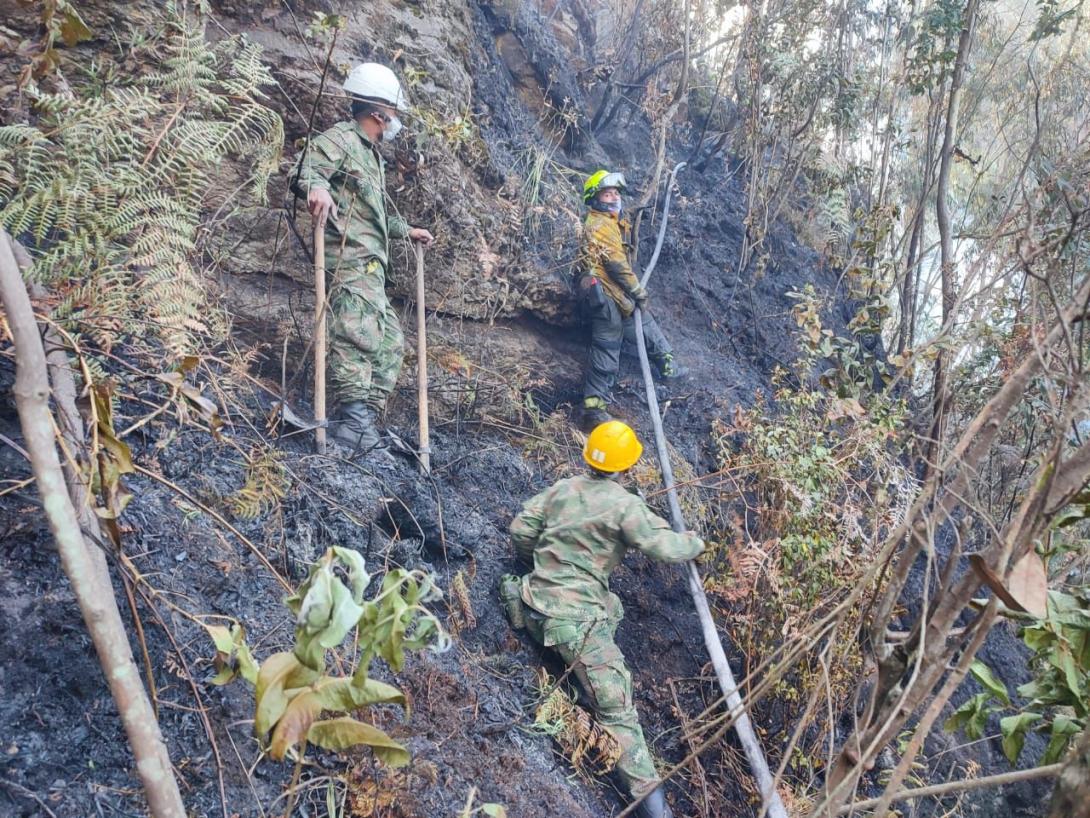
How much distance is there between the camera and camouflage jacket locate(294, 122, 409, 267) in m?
4.90

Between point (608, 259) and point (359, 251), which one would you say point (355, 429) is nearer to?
point (359, 251)

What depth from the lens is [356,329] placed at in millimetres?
4914

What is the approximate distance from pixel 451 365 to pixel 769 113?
199 inches

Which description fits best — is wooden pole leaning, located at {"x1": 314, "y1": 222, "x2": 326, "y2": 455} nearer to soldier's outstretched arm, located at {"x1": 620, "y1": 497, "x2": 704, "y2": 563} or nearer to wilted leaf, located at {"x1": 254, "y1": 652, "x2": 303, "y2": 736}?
soldier's outstretched arm, located at {"x1": 620, "y1": 497, "x2": 704, "y2": 563}

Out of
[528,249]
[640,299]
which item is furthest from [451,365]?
[640,299]

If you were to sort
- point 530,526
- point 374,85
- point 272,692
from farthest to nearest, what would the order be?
point 374,85 → point 530,526 → point 272,692

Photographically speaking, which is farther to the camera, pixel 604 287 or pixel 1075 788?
pixel 604 287

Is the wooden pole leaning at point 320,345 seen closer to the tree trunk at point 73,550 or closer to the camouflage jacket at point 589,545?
the camouflage jacket at point 589,545

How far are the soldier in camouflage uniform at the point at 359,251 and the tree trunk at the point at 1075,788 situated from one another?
4.02 m

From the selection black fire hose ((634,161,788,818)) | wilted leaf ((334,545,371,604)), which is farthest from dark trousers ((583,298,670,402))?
wilted leaf ((334,545,371,604))

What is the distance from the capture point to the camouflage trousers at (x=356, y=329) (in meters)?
4.91

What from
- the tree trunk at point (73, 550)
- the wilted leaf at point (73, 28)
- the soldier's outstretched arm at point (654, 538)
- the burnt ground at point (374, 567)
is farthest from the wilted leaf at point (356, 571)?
the soldier's outstretched arm at point (654, 538)

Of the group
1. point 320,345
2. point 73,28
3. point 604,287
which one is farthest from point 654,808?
point 73,28

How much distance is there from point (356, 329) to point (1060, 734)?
410 cm
